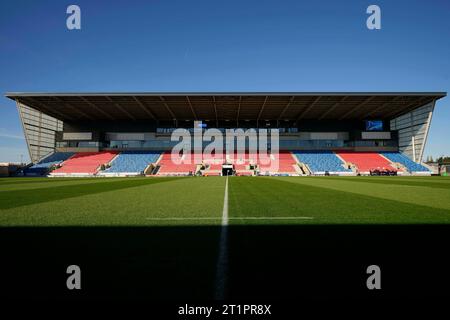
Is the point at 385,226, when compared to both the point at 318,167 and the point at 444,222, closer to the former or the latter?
the point at 444,222

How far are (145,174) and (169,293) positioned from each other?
4717 cm

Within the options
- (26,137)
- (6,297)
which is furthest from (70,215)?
(26,137)

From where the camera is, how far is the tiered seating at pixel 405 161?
4787 cm

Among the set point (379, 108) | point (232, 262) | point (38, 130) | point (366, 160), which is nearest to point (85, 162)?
point (38, 130)

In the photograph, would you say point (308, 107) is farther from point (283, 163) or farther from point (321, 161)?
point (283, 163)

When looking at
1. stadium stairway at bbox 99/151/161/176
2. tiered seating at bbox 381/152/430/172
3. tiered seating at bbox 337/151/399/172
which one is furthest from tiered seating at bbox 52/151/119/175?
tiered seating at bbox 381/152/430/172

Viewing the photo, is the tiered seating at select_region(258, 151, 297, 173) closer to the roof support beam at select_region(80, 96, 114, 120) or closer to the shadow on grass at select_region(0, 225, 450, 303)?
the roof support beam at select_region(80, 96, 114, 120)

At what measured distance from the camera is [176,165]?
50.4m

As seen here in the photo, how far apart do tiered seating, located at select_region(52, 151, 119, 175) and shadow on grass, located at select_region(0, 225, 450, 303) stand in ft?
161

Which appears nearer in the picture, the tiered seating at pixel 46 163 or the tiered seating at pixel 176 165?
the tiered seating at pixel 46 163

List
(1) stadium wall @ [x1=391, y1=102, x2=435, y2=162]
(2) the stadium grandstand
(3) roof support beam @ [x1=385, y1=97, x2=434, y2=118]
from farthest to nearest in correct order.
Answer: (1) stadium wall @ [x1=391, y1=102, x2=435, y2=162]
(3) roof support beam @ [x1=385, y1=97, x2=434, y2=118]
(2) the stadium grandstand

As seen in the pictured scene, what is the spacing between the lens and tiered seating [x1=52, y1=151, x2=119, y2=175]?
4812cm

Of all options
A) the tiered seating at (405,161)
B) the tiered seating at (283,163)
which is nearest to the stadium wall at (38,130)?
the tiered seating at (283,163)

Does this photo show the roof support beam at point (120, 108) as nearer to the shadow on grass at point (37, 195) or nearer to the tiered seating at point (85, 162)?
the tiered seating at point (85, 162)
